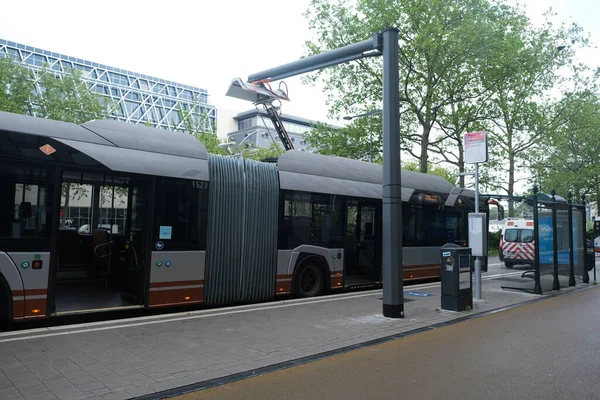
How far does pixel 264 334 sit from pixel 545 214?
375 inches

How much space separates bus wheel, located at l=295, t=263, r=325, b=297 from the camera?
391 inches

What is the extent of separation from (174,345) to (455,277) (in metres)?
5.86

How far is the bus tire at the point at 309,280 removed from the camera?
9.91 m

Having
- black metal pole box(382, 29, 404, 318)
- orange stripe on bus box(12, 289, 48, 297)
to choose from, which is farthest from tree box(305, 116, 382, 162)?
orange stripe on bus box(12, 289, 48, 297)

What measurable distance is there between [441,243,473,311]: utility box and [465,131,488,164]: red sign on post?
255 centimetres

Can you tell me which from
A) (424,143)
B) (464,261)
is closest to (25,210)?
(464,261)

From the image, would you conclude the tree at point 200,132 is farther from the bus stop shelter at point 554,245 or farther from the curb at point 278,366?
the curb at point 278,366

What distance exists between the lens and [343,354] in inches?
235

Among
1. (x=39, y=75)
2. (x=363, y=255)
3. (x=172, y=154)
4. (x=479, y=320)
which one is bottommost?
(x=479, y=320)

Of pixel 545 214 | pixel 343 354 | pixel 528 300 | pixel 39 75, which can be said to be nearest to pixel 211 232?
pixel 343 354

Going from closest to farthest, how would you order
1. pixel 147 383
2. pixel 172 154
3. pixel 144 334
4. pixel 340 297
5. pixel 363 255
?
pixel 147 383 → pixel 144 334 → pixel 172 154 → pixel 340 297 → pixel 363 255

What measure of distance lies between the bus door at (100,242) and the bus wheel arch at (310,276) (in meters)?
3.48

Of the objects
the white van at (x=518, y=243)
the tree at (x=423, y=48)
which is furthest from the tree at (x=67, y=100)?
the white van at (x=518, y=243)

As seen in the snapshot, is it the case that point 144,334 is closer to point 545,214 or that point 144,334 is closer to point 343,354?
point 343,354
